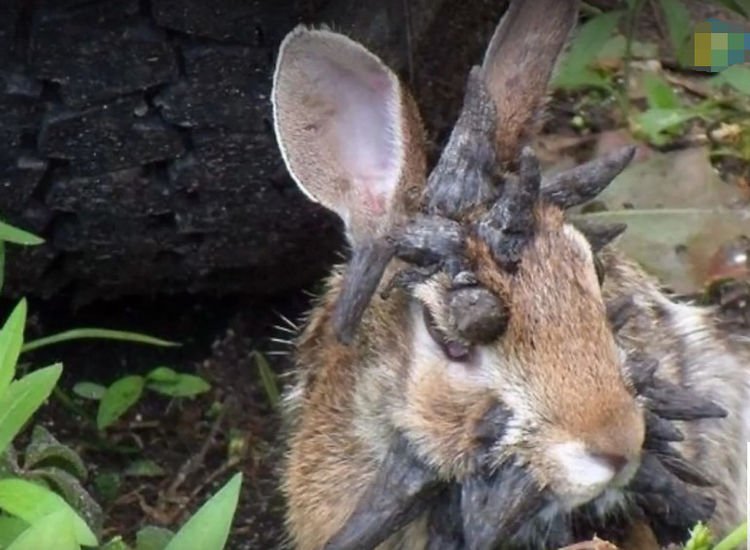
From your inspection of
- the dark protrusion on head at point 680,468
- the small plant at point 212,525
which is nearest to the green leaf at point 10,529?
the small plant at point 212,525

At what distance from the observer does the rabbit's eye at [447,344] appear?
10.0ft

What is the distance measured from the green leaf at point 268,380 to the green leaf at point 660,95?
3.53 ft

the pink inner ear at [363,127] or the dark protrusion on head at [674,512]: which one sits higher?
the pink inner ear at [363,127]

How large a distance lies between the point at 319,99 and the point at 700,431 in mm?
897

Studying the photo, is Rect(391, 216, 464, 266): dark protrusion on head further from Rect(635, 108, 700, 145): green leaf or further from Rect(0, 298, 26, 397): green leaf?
Rect(635, 108, 700, 145): green leaf

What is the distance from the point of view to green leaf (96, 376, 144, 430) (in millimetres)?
3977

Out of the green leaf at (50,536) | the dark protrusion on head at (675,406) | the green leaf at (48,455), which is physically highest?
the dark protrusion on head at (675,406)

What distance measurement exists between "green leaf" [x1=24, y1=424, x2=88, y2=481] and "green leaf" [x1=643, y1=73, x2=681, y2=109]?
1.64 meters

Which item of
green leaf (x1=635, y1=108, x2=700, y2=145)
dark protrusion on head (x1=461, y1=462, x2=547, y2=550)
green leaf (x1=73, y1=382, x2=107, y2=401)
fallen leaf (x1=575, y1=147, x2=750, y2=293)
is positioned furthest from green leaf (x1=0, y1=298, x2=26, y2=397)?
green leaf (x1=635, y1=108, x2=700, y2=145)

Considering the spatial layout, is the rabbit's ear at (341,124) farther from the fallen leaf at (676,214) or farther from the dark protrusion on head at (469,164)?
the fallen leaf at (676,214)

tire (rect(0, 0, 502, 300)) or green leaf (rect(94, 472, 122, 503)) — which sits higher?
tire (rect(0, 0, 502, 300))

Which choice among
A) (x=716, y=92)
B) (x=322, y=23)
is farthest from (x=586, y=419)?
(x=716, y=92)

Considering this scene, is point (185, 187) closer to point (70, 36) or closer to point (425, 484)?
point (70, 36)

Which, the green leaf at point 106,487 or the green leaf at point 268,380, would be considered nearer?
the green leaf at point 106,487
